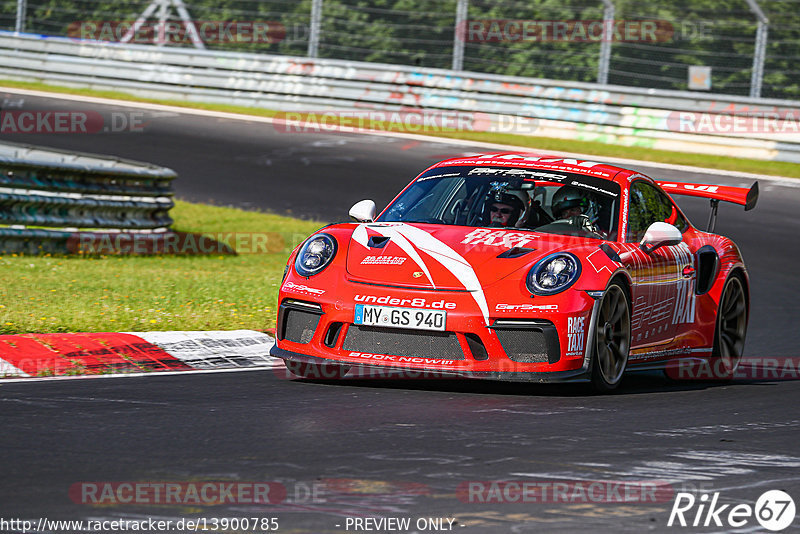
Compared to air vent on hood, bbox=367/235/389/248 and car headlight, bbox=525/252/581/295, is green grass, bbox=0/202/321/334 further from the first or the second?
car headlight, bbox=525/252/581/295

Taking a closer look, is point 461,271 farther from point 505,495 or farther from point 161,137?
point 161,137

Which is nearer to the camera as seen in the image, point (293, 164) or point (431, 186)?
point (431, 186)

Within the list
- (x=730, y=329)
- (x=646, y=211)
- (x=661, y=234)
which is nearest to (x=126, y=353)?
(x=661, y=234)

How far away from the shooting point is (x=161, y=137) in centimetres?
1923

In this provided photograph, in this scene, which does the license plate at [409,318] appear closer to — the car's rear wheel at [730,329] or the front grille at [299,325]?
the front grille at [299,325]

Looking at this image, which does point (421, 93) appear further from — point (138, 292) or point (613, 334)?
point (613, 334)

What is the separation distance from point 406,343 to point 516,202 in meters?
1.54

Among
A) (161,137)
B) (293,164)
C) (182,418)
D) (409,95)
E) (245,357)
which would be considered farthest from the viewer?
(409,95)

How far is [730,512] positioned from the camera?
14.4 feet

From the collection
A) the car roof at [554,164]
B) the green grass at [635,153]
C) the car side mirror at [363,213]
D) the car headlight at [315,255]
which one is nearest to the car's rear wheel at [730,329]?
the car roof at [554,164]

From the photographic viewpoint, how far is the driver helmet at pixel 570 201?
25.5 feet

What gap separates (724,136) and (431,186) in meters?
11.9

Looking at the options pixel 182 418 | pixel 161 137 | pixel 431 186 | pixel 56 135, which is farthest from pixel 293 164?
pixel 182 418

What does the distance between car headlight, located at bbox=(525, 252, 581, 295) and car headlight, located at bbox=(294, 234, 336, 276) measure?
111 centimetres
